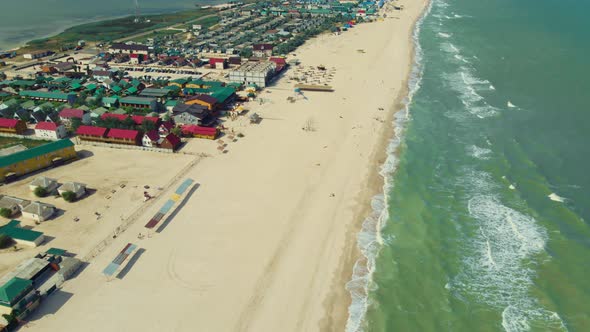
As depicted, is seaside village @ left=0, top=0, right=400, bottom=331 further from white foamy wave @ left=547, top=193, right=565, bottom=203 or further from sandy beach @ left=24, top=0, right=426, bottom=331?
white foamy wave @ left=547, top=193, right=565, bottom=203

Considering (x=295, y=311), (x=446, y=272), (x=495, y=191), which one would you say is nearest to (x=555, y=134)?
(x=495, y=191)

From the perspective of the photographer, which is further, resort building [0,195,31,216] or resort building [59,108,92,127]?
resort building [59,108,92,127]

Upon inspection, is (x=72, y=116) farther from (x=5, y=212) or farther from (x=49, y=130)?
(x=5, y=212)

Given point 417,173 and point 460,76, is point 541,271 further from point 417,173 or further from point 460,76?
point 460,76

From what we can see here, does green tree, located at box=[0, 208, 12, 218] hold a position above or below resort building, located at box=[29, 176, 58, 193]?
below

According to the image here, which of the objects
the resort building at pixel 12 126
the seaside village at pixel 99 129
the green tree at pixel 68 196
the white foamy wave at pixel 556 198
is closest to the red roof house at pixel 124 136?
the seaside village at pixel 99 129

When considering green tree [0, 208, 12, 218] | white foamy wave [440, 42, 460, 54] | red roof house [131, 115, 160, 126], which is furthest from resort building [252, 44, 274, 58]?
green tree [0, 208, 12, 218]
